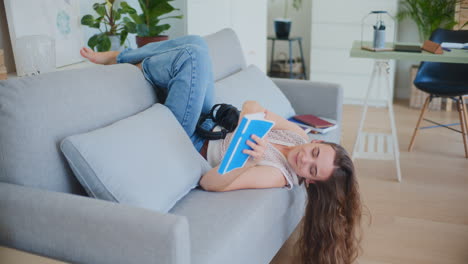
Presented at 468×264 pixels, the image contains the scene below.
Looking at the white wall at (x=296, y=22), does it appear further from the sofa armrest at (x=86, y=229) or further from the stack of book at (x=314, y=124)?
the sofa armrest at (x=86, y=229)

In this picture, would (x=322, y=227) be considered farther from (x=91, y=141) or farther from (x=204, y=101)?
(x=91, y=141)

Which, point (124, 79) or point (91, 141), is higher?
point (124, 79)

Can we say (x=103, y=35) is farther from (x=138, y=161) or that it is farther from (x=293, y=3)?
(x=293, y=3)

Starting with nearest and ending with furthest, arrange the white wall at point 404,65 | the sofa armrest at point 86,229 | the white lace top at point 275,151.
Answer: the sofa armrest at point 86,229
the white lace top at point 275,151
the white wall at point 404,65

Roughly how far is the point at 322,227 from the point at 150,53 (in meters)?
1.04

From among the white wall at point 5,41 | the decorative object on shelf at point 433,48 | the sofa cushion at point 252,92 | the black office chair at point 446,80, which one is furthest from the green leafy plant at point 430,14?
the white wall at point 5,41

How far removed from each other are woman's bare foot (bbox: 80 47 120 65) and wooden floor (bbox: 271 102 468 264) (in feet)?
3.96

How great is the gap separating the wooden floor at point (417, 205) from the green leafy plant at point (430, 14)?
1.01 metres

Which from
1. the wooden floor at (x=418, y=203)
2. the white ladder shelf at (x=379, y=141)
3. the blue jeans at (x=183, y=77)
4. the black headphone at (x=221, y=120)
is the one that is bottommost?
the wooden floor at (x=418, y=203)

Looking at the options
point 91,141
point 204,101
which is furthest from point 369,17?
point 91,141

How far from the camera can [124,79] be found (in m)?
1.99

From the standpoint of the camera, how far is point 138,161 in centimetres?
170

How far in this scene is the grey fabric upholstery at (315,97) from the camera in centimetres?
303

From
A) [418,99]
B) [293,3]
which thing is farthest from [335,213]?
[293,3]
